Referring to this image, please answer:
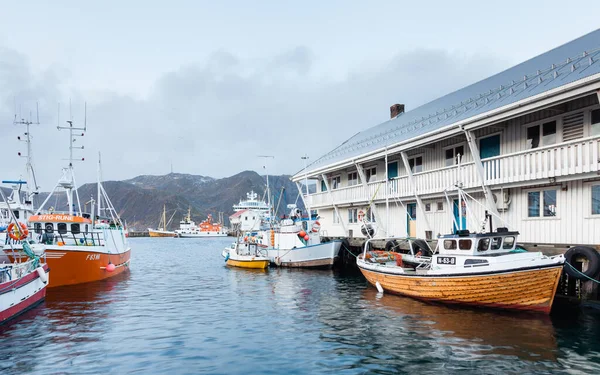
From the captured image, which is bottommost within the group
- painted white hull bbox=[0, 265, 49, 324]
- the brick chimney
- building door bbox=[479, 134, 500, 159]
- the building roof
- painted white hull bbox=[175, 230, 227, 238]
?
painted white hull bbox=[175, 230, 227, 238]

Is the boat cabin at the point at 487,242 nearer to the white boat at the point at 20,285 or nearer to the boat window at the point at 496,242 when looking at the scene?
the boat window at the point at 496,242

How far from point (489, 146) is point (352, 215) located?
1332 centimetres

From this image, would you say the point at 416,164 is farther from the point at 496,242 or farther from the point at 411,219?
the point at 496,242

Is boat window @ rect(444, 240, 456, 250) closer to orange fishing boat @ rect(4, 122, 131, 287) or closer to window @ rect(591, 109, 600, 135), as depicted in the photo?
window @ rect(591, 109, 600, 135)

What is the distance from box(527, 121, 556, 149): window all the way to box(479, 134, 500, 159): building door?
1.80m

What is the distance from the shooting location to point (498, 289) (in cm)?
1541

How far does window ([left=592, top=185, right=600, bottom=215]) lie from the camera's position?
52.6ft

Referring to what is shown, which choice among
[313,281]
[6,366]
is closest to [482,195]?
[313,281]

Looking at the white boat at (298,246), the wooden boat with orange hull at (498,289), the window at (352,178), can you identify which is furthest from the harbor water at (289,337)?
the window at (352,178)

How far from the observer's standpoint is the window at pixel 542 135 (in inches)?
719

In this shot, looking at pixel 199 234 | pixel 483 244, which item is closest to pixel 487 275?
pixel 483 244

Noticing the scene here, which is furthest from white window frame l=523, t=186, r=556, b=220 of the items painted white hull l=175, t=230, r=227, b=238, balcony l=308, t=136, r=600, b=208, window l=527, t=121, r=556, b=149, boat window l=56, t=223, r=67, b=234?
painted white hull l=175, t=230, r=227, b=238

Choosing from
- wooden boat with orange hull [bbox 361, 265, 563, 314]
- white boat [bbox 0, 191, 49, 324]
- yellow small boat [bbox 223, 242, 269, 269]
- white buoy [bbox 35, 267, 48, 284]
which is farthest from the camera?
yellow small boat [bbox 223, 242, 269, 269]

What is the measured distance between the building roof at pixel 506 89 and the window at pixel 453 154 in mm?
1613
